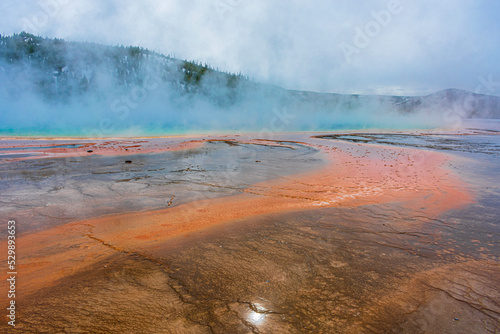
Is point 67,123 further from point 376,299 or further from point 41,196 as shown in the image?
point 376,299

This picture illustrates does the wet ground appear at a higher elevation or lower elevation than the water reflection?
higher

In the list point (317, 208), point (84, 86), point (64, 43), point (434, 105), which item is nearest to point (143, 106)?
point (84, 86)

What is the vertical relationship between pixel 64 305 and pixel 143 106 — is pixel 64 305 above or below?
below

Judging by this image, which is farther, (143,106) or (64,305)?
(143,106)

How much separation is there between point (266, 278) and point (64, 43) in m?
72.8

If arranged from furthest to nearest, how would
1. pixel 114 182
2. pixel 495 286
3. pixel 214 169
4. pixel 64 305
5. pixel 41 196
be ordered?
1. pixel 214 169
2. pixel 114 182
3. pixel 41 196
4. pixel 495 286
5. pixel 64 305

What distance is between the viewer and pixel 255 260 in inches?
129

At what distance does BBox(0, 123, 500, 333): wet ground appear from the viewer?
2.31 metres

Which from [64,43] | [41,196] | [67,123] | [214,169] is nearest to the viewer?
[41,196]

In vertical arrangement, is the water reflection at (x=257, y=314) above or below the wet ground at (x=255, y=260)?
below

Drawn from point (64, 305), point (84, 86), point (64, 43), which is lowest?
point (64, 305)

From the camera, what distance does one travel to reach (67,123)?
4100 cm

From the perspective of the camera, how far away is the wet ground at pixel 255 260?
7.59ft

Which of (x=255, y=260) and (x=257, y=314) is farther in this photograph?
(x=255, y=260)
